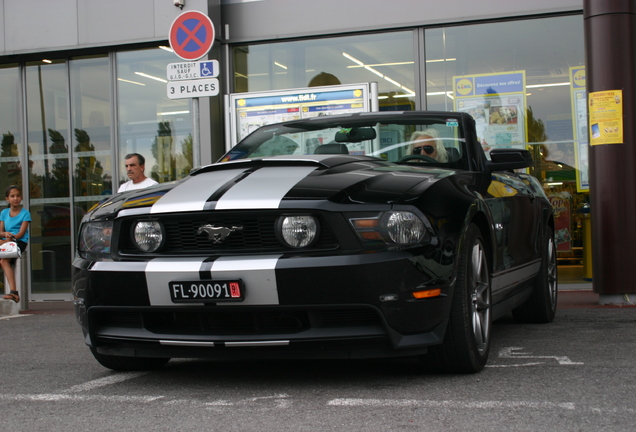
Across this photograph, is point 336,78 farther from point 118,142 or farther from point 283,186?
point 283,186

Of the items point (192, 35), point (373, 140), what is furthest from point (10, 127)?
point (373, 140)

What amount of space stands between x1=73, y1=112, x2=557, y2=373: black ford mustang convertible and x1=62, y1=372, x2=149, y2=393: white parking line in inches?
4.0

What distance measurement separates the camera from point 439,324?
3.79m

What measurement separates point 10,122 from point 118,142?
1.84 m

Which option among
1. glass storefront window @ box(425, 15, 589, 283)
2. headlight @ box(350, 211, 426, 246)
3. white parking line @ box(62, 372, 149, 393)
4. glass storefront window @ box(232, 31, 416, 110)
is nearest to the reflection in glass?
glass storefront window @ box(232, 31, 416, 110)

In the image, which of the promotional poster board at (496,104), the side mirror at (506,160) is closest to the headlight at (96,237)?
the side mirror at (506,160)

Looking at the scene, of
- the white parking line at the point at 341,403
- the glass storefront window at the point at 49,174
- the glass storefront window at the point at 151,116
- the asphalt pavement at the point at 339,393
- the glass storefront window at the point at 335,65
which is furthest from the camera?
the glass storefront window at the point at 49,174

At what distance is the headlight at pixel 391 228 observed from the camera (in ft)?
11.9

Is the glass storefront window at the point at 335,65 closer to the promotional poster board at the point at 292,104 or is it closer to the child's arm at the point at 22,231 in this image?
the promotional poster board at the point at 292,104

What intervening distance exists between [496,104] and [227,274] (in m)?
7.04

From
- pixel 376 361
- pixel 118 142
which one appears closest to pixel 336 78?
pixel 118 142

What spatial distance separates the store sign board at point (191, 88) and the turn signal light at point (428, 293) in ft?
13.4

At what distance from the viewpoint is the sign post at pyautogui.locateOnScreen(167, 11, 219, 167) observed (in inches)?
290

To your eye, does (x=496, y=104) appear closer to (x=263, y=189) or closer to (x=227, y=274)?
(x=263, y=189)
